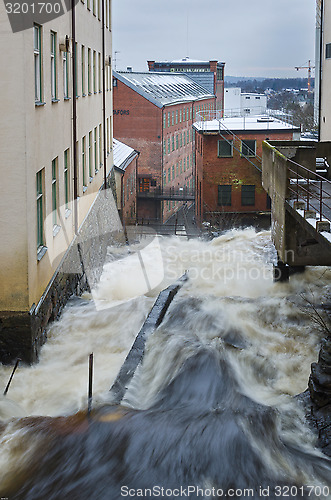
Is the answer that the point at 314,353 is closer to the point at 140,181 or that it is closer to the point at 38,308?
the point at 38,308

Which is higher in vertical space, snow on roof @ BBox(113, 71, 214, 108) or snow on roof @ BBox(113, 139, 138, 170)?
snow on roof @ BBox(113, 71, 214, 108)

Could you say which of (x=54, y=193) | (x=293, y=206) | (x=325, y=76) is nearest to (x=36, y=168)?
(x=54, y=193)

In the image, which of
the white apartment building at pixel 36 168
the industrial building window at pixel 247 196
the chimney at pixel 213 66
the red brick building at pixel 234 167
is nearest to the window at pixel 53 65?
the white apartment building at pixel 36 168

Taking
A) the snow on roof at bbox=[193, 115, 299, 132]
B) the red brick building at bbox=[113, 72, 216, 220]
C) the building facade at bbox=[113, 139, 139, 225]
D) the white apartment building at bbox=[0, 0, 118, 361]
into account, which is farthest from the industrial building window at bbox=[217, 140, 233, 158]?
the white apartment building at bbox=[0, 0, 118, 361]

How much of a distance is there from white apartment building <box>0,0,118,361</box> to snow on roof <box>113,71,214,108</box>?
29.2m

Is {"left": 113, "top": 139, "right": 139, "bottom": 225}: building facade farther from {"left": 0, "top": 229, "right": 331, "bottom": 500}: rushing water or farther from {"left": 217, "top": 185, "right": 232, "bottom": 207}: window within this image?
{"left": 0, "top": 229, "right": 331, "bottom": 500}: rushing water

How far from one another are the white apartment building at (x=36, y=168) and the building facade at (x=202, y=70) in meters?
60.2

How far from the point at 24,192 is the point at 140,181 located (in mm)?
38692

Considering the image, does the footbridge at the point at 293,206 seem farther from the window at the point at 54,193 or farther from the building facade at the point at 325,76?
the building facade at the point at 325,76

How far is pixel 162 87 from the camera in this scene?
179ft

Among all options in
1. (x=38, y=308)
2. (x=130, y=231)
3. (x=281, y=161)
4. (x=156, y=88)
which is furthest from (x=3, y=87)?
(x=156, y=88)

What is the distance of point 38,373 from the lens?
1130cm

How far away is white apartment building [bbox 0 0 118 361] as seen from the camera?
10609 millimetres

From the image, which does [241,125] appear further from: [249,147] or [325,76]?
[325,76]
